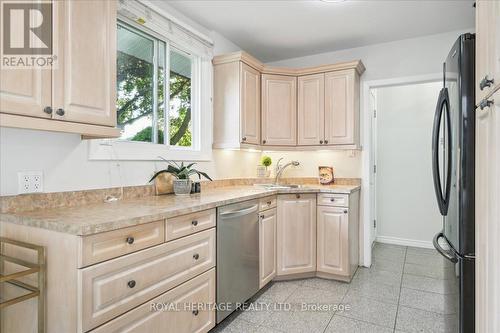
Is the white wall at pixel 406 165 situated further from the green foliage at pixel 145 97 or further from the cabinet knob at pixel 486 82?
the cabinet knob at pixel 486 82

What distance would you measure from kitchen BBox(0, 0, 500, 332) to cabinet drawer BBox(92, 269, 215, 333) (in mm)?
11

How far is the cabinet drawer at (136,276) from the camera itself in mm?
1218

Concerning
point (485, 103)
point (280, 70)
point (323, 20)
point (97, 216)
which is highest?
point (323, 20)

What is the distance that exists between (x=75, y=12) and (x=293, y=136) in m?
2.49

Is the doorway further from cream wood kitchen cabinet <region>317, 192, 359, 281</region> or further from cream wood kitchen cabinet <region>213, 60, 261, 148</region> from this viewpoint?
cream wood kitchen cabinet <region>213, 60, 261, 148</region>

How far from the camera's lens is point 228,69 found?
120 inches

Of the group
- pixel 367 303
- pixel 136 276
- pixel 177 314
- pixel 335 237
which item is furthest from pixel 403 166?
pixel 136 276

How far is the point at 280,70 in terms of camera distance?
135 inches

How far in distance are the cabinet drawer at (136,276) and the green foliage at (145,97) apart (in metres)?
1.08

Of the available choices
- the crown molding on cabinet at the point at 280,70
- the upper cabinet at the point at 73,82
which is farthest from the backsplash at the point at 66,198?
the crown molding on cabinet at the point at 280,70

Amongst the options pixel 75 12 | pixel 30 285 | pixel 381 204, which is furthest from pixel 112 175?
pixel 381 204

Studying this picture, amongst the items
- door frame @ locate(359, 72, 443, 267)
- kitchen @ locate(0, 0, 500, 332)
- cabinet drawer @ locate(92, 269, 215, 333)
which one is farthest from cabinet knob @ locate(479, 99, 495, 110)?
door frame @ locate(359, 72, 443, 267)

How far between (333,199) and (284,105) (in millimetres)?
1220

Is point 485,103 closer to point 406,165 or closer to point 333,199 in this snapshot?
point 333,199
